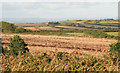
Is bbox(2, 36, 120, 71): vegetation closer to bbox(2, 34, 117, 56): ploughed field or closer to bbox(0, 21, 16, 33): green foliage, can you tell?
bbox(2, 34, 117, 56): ploughed field

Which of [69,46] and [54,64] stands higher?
[54,64]

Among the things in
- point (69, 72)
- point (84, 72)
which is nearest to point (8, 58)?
point (69, 72)

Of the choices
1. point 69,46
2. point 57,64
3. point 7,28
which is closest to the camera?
point 57,64

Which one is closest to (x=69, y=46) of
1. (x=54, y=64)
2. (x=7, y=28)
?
(x=54, y=64)

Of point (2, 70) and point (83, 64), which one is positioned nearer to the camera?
point (2, 70)

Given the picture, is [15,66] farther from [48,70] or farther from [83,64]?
[83,64]

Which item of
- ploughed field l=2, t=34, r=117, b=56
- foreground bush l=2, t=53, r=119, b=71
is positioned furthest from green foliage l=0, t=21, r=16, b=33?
foreground bush l=2, t=53, r=119, b=71

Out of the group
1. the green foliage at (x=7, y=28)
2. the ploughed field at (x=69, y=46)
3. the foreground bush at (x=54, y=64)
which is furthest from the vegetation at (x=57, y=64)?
the green foliage at (x=7, y=28)

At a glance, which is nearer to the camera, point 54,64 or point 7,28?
point 54,64

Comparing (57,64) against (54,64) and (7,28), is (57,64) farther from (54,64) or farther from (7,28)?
(7,28)

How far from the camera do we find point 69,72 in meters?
4.17

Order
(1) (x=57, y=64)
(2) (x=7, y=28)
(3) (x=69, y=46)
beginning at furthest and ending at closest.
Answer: (2) (x=7, y=28)
(3) (x=69, y=46)
(1) (x=57, y=64)

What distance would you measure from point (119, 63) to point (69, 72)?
5.15 feet

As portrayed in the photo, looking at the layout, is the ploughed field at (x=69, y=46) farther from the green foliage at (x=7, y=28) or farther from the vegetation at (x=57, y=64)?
the green foliage at (x=7, y=28)
